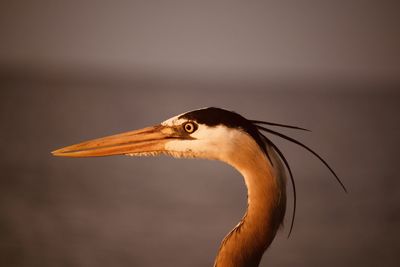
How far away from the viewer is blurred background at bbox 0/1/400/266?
167cm

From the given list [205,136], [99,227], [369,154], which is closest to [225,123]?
[205,136]

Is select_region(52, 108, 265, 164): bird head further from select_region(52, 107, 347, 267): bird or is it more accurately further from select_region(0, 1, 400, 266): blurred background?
select_region(0, 1, 400, 266): blurred background

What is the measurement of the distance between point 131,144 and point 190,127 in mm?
194

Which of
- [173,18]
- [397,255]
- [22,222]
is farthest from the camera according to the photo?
[173,18]

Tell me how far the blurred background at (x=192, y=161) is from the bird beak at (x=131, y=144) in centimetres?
23

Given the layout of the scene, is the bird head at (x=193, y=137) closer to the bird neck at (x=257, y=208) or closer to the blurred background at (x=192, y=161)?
the bird neck at (x=257, y=208)

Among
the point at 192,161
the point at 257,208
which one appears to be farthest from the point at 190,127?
the point at 192,161

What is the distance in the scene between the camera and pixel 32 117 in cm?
199

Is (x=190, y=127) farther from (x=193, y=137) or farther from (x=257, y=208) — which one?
(x=257, y=208)

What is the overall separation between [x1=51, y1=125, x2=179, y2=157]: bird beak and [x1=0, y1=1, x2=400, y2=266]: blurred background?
0.23 m

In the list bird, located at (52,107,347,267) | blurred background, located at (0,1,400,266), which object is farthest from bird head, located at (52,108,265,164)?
blurred background, located at (0,1,400,266)

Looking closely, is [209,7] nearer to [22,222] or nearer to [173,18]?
[173,18]

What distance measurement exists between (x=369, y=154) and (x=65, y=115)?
118 centimetres

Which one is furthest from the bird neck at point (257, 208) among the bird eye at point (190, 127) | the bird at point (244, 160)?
the bird eye at point (190, 127)
